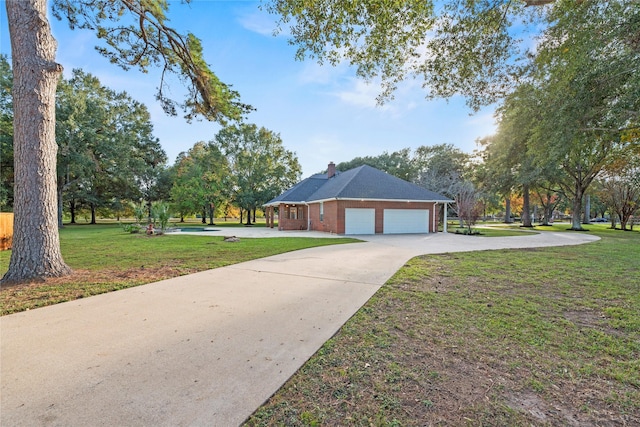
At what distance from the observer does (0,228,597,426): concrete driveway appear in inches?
79.1

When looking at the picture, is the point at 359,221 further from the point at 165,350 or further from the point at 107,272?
the point at 165,350

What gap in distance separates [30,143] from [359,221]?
15041mm

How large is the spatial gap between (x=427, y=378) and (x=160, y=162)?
142 ft

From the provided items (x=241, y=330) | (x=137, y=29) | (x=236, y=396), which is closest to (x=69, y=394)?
(x=236, y=396)

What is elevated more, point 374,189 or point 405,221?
point 374,189

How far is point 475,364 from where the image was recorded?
2.66 m

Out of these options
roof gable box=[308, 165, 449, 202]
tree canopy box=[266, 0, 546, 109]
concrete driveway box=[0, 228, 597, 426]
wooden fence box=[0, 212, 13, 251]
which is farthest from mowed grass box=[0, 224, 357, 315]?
roof gable box=[308, 165, 449, 202]

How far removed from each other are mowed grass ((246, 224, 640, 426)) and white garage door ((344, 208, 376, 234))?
12630 mm

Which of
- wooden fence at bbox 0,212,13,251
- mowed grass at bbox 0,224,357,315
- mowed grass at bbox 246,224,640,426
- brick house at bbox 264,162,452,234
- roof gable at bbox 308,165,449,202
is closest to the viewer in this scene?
mowed grass at bbox 246,224,640,426

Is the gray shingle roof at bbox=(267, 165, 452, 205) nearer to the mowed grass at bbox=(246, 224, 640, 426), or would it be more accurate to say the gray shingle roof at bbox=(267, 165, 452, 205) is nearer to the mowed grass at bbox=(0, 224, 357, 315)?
the mowed grass at bbox=(0, 224, 357, 315)

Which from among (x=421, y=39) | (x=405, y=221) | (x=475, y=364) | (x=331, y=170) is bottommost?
(x=475, y=364)

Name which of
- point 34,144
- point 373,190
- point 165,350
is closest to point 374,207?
point 373,190

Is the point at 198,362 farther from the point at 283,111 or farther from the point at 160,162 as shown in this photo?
the point at 160,162

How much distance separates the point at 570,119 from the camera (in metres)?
8.76
